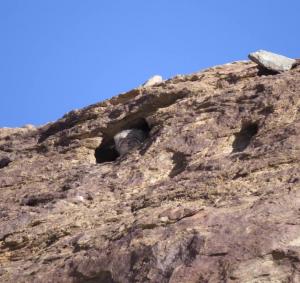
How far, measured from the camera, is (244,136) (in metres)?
15.0

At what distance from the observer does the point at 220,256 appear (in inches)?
401

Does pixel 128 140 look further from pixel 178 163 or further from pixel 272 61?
pixel 272 61

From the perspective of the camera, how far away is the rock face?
410 inches

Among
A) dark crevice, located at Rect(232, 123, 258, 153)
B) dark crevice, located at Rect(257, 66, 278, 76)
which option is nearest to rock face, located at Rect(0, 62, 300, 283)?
dark crevice, located at Rect(232, 123, 258, 153)

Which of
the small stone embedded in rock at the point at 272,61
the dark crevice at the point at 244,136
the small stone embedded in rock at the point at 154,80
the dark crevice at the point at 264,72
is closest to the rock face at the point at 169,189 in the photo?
the dark crevice at the point at 244,136

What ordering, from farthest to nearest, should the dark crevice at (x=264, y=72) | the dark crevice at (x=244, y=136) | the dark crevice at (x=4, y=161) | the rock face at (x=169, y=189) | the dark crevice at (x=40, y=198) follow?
the dark crevice at (x=4, y=161) → the dark crevice at (x=264, y=72) → the dark crevice at (x=40, y=198) → the dark crevice at (x=244, y=136) → the rock face at (x=169, y=189)

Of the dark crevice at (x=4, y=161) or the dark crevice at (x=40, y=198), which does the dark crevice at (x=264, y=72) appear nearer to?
the dark crevice at (x=40, y=198)

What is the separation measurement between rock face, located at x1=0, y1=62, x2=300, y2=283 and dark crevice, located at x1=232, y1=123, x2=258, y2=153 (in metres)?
0.03

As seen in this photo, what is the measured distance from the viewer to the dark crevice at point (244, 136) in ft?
48.2

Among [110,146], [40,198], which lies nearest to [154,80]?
[110,146]

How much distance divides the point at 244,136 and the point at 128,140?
404 cm

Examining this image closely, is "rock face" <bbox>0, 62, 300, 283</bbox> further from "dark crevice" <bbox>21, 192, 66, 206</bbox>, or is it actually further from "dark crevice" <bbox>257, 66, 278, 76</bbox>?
"dark crevice" <bbox>257, 66, 278, 76</bbox>

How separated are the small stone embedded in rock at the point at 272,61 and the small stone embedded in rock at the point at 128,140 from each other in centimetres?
383

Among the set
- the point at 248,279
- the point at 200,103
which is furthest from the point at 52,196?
the point at 248,279
